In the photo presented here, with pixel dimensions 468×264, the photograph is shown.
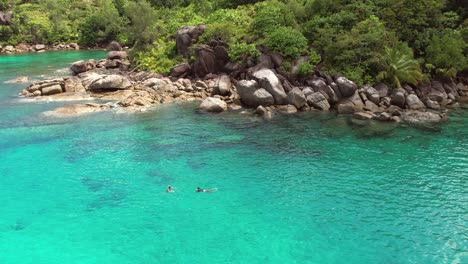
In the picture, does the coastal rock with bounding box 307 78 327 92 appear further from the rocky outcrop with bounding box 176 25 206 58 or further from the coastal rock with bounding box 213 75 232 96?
the rocky outcrop with bounding box 176 25 206 58

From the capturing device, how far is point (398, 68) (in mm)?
38406

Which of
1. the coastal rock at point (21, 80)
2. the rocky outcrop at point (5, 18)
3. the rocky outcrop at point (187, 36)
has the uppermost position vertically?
the rocky outcrop at point (5, 18)

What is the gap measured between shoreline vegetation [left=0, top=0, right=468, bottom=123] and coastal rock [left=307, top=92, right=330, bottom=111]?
91mm

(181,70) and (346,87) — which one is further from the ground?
(181,70)

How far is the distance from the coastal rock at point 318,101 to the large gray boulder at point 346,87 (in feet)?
5.66

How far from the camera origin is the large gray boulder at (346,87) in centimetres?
3669

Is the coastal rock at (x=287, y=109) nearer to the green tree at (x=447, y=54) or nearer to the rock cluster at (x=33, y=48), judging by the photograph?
the green tree at (x=447, y=54)

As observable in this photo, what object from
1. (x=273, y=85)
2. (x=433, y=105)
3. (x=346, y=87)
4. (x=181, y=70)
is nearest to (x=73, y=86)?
(x=181, y=70)

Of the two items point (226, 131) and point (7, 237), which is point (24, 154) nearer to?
point (7, 237)

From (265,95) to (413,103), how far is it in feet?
43.6

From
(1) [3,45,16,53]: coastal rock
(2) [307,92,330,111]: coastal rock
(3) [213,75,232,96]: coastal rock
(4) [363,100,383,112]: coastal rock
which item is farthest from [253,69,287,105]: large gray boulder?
(1) [3,45,16,53]: coastal rock

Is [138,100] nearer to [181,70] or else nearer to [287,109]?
[181,70]

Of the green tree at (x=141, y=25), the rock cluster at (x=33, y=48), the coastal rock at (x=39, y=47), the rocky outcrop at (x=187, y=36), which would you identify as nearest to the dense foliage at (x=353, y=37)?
the rocky outcrop at (x=187, y=36)

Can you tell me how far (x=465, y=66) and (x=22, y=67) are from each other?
197 feet
